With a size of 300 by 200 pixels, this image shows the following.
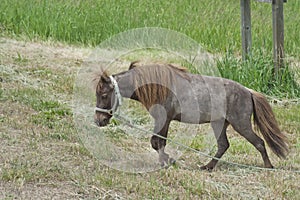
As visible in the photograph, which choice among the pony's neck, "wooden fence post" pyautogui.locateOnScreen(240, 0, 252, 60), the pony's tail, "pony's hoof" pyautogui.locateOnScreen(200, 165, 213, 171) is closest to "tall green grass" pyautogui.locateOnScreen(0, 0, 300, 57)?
"wooden fence post" pyautogui.locateOnScreen(240, 0, 252, 60)

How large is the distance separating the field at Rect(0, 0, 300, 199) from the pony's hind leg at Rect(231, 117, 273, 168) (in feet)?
0.38

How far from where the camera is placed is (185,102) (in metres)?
5.89

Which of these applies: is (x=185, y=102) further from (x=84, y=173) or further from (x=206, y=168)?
(x=84, y=173)

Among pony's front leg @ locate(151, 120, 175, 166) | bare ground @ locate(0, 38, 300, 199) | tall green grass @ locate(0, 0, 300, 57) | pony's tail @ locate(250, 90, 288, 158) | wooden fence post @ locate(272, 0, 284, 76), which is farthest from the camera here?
tall green grass @ locate(0, 0, 300, 57)

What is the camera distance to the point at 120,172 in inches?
231

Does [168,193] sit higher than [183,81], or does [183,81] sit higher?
[183,81]

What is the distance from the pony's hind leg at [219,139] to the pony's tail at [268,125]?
0.91 feet

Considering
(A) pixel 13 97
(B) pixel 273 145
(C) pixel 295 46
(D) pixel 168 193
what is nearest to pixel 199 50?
(C) pixel 295 46

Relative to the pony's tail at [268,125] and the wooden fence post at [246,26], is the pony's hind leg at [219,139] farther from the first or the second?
the wooden fence post at [246,26]

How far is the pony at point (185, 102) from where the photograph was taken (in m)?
5.71

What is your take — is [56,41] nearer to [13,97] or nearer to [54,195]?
[13,97]

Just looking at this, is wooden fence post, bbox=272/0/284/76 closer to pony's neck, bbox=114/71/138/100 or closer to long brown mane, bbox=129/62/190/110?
long brown mane, bbox=129/62/190/110

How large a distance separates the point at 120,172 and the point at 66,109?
1932mm

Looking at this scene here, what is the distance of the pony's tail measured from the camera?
19.9ft
